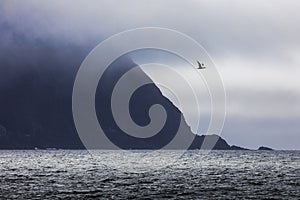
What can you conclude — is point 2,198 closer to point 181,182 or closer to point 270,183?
point 181,182

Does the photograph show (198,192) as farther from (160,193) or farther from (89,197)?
(89,197)

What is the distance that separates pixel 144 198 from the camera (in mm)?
56156

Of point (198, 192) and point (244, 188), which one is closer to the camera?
point (198, 192)

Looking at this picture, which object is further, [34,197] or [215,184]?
[215,184]

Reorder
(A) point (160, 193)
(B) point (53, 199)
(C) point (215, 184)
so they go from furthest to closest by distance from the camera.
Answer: (C) point (215, 184)
(A) point (160, 193)
(B) point (53, 199)

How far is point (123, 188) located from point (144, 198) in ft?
36.1

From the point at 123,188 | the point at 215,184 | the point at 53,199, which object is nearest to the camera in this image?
the point at 53,199

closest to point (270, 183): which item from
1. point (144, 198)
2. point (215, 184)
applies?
point (215, 184)

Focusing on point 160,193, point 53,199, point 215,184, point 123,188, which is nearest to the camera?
point 53,199

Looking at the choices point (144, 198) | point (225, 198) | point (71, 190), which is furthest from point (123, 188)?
point (225, 198)

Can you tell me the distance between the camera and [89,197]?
187ft

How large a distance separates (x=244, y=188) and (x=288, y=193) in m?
7.10

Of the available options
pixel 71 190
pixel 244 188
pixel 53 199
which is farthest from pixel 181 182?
pixel 53 199

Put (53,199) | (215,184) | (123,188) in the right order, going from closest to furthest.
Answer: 1. (53,199)
2. (123,188)
3. (215,184)
